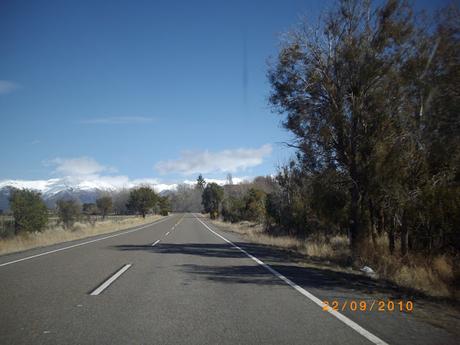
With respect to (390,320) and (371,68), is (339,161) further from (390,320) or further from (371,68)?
(390,320)

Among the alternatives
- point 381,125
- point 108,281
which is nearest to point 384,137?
point 381,125

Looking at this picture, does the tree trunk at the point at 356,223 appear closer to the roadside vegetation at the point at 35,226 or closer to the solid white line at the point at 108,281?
the solid white line at the point at 108,281

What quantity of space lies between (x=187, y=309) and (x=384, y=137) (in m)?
11.0

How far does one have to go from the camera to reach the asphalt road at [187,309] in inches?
227

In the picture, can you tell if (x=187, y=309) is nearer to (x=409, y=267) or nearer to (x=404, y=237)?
(x=409, y=267)

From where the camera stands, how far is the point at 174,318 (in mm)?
6746

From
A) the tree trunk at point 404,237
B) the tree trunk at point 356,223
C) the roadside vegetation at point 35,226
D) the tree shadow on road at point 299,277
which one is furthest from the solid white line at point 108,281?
the tree trunk at point 404,237

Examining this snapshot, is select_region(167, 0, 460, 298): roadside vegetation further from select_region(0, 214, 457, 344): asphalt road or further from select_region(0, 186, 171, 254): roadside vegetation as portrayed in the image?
select_region(0, 186, 171, 254): roadside vegetation

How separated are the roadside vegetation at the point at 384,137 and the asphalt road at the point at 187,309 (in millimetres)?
3604

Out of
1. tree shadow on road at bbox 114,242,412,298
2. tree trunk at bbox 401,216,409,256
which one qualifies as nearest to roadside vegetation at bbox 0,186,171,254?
tree shadow on road at bbox 114,242,412,298

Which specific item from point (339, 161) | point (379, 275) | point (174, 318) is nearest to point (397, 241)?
point (339, 161)

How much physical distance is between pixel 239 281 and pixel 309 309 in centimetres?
311

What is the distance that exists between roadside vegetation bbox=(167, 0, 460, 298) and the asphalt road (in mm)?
3604

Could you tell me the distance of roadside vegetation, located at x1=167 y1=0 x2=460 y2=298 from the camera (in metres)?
11.8
